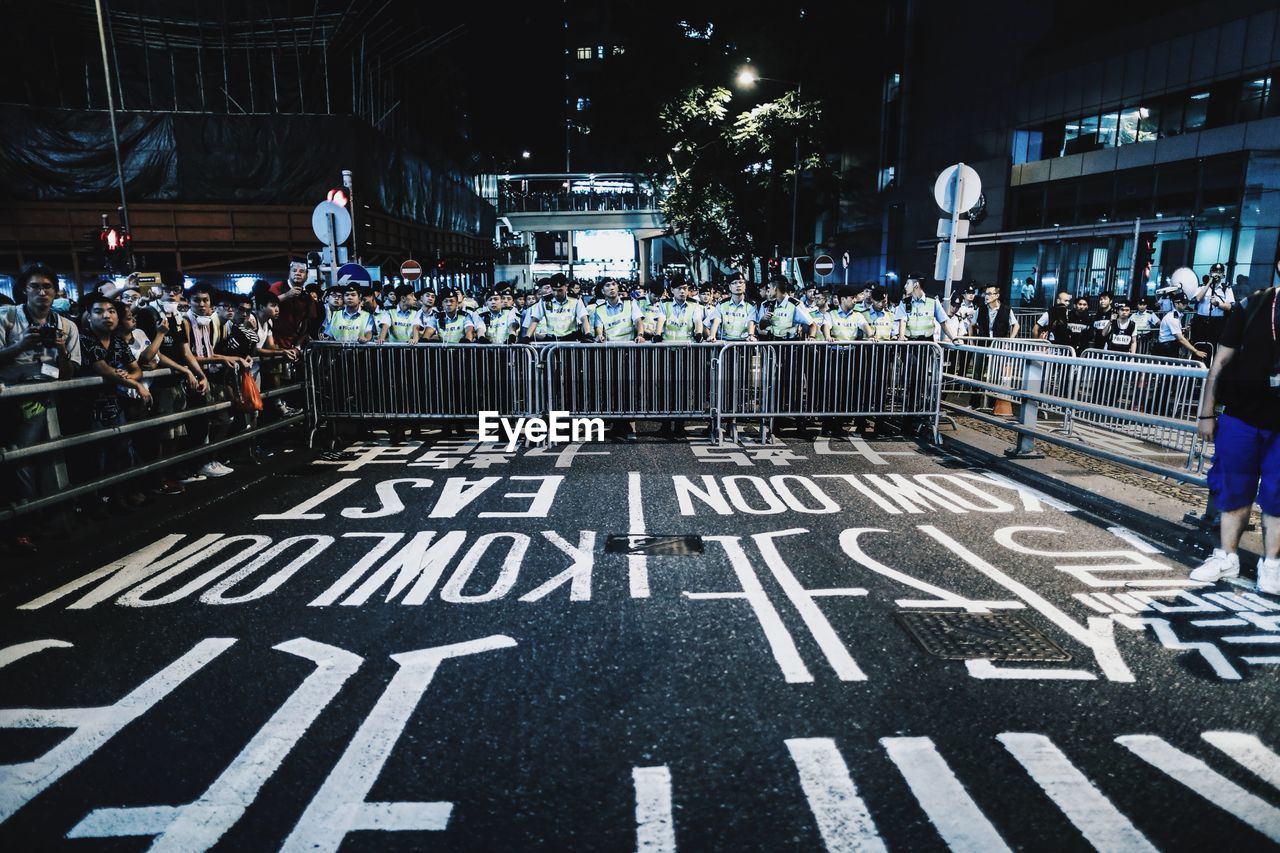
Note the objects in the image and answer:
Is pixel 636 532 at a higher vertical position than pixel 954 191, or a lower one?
lower

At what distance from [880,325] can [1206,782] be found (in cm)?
785

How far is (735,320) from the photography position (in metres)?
10.7

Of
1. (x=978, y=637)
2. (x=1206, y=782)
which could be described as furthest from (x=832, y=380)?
(x=1206, y=782)

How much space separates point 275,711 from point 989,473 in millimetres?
7065

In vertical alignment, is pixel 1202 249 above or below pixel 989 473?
above

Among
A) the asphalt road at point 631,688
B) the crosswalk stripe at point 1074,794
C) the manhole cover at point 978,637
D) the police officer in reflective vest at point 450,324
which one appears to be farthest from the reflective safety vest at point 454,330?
the crosswalk stripe at point 1074,794

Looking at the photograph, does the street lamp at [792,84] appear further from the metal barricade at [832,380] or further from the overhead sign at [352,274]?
the metal barricade at [832,380]

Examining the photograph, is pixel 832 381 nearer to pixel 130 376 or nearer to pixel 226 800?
pixel 130 376

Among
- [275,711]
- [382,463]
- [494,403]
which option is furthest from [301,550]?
[494,403]

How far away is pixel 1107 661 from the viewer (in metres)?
3.72

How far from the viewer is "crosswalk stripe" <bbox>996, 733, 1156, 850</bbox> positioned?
247 centimetres

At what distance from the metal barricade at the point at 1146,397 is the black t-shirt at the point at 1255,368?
1.11 m

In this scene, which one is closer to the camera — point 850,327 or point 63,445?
point 63,445

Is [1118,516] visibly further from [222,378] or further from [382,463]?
[222,378]
